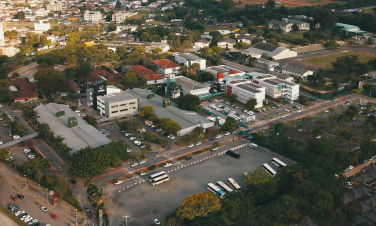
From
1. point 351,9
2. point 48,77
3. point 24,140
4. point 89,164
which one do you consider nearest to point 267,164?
point 89,164

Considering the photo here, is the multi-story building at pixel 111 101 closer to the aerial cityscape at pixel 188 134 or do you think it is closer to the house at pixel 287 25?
the aerial cityscape at pixel 188 134

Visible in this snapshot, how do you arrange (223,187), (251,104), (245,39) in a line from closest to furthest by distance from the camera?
(223,187), (251,104), (245,39)

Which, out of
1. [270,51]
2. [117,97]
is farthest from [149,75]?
[270,51]

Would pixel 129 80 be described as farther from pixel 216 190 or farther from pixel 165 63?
pixel 216 190

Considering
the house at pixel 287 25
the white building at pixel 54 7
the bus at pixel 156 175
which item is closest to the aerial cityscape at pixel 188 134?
the bus at pixel 156 175

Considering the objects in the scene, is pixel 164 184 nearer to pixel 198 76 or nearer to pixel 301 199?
pixel 301 199

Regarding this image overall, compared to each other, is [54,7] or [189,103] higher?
[54,7]

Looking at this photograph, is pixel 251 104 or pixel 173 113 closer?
pixel 173 113
